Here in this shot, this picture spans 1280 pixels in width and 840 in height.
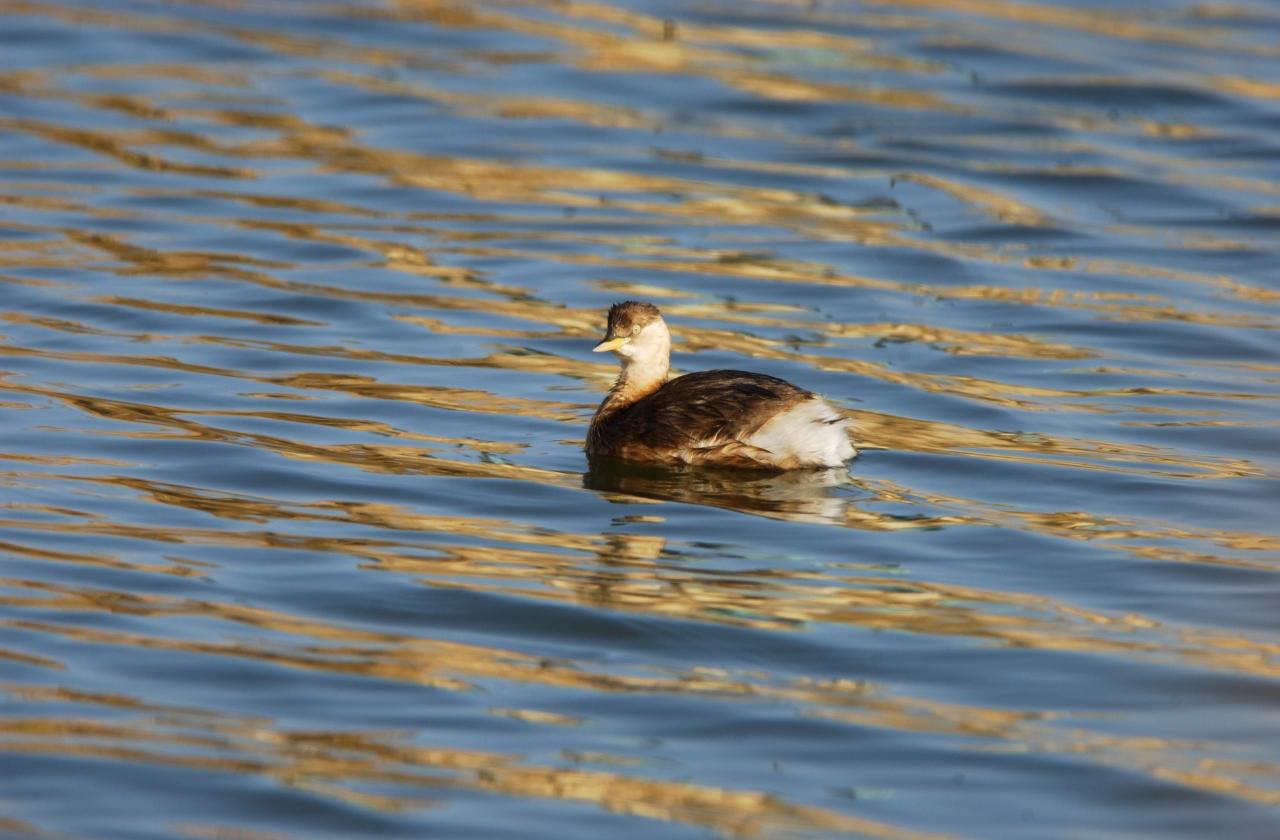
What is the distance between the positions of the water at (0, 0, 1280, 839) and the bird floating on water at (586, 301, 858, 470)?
136 mm

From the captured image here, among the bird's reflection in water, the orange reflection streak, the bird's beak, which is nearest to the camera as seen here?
the orange reflection streak

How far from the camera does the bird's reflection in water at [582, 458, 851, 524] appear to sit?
871cm

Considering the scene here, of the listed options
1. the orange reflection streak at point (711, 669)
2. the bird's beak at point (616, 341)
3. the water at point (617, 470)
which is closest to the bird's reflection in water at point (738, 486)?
the water at point (617, 470)

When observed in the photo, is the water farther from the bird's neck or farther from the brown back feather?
the bird's neck

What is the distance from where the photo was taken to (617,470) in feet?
30.6

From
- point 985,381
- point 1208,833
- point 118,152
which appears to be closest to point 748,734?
point 1208,833

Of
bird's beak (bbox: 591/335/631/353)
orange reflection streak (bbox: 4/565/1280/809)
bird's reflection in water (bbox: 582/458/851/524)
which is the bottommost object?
orange reflection streak (bbox: 4/565/1280/809)

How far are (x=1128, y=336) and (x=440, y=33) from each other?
1029cm

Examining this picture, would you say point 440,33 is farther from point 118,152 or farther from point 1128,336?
point 1128,336

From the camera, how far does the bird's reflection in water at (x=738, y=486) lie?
8.71 m

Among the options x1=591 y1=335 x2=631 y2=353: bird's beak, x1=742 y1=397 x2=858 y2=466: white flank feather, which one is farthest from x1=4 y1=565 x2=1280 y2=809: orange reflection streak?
x1=591 y1=335 x2=631 y2=353: bird's beak

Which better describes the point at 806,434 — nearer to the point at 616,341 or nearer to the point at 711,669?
the point at 616,341

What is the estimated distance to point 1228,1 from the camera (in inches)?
883

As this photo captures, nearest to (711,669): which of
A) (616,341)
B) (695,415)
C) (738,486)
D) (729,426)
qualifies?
(738,486)
